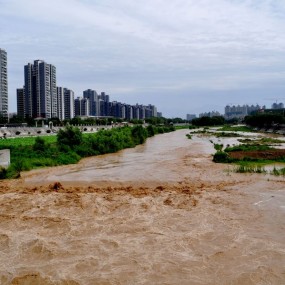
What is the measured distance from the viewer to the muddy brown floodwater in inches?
279

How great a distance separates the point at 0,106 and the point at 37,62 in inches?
912

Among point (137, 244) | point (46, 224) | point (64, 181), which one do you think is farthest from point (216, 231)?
point (64, 181)

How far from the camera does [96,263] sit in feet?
24.6

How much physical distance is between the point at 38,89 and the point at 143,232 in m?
93.5

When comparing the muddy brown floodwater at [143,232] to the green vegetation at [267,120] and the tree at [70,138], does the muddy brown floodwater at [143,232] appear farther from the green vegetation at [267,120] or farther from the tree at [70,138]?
the green vegetation at [267,120]

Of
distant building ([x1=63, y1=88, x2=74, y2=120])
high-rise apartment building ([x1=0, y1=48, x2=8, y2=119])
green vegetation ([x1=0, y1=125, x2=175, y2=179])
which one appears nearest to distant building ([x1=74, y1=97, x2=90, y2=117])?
distant building ([x1=63, y1=88, x2=74, y2=120])

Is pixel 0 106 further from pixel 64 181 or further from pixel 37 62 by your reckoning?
pixel 64 181

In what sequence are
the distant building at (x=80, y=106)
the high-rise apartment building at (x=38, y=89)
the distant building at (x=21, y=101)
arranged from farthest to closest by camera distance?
1. the distant building at (x=80, y=106)
2. the distant building at (x=21, y=101)
3. the high-rise apartment building at (x=38, y=89)

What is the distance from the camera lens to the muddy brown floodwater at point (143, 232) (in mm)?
7074

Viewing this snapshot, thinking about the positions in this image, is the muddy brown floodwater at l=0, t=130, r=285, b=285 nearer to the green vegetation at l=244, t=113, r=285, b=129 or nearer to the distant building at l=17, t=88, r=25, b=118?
the green vegetation at l=244, t=113, r=285, b=129

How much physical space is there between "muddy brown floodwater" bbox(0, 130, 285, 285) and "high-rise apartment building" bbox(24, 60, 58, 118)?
3314 inches

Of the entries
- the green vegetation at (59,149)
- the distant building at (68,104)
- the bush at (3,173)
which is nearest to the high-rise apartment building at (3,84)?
the distant building at (68,104)

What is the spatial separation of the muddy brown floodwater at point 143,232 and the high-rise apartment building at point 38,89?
84166 mm

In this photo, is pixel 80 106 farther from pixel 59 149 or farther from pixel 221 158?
pixel 221 158
